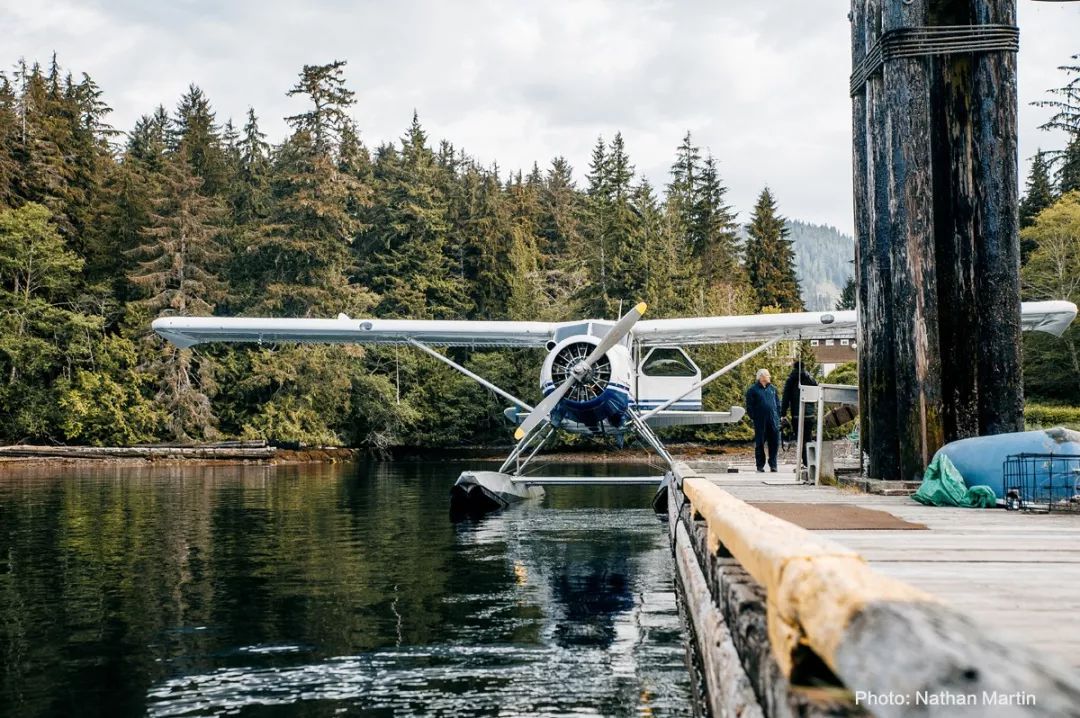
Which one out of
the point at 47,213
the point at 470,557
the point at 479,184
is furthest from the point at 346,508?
the point at 479,184

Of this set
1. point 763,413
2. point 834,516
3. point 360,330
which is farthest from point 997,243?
point 360,330

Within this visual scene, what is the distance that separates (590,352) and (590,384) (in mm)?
446

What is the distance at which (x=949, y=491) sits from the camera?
5.58 meters

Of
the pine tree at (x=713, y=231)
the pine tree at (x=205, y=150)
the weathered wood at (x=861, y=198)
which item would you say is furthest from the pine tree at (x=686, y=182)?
the weathered wood at (x=861, y=198)

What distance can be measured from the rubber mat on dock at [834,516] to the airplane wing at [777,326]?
9.51 meters

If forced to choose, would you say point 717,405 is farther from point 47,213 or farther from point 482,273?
point 47,213

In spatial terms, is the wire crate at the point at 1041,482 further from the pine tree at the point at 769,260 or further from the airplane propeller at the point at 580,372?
the pine tree at the point at 769,260

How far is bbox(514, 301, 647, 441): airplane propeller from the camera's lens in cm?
1328

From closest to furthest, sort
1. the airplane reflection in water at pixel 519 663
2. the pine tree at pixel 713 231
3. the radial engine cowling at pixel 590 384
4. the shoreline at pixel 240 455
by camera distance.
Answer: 1. the airplane reflection in water at pixel 519 663
2. the radial engine cowling at pixel 590 384
3. the shoreline at pixel 240 455
4. the pine tree at pixel 713 231

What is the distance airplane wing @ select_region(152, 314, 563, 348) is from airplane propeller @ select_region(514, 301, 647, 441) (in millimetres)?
2335

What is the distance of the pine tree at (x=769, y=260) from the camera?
5941cm

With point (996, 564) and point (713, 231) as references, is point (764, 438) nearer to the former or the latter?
point (996, 564)

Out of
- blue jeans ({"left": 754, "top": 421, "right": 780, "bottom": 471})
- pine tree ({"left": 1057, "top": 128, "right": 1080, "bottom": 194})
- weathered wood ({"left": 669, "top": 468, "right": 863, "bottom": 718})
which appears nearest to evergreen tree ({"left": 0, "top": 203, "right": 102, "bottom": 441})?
blue jeans ({"left": 754, "top": 421, "right": 780, "bottom": 471})

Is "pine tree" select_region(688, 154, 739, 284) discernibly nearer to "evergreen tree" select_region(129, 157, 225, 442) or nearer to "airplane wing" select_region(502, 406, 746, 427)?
"evergreen tree" select_region(129, 157, 225, 442)
